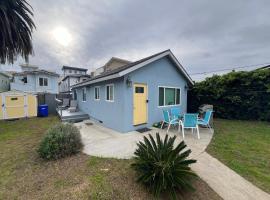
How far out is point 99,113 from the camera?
860 centimetres

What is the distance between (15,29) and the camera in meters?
7.14

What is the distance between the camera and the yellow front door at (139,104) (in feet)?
22.2

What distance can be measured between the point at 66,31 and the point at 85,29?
137 centimetres

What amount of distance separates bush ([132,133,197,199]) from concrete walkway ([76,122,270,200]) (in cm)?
83

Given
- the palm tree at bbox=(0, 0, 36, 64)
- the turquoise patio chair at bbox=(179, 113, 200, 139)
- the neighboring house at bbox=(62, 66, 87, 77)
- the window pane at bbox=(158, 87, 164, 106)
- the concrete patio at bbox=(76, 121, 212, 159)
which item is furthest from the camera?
the neighboring house at bbox=(62, 66, 87, 77)

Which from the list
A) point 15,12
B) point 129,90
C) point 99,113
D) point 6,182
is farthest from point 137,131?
point 15,12

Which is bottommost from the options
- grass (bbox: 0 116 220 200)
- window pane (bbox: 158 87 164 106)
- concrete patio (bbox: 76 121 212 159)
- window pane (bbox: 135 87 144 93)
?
grass (bbox: 0 116 220 200)

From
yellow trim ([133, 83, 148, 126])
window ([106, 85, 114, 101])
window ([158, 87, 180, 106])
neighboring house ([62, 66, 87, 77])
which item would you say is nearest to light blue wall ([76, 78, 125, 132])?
window ([106, 85, 114, 101])

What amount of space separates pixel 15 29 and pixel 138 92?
7.57 meters

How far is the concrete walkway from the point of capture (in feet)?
8.53

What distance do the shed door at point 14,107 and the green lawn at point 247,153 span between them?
1426cm

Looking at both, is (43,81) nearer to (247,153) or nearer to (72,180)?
(72,180)

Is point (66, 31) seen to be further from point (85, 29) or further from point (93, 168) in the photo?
point (93, 168)

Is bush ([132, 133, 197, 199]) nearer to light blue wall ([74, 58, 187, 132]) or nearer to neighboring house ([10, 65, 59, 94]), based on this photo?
light blue wall ([74, 58, 187, 132])
